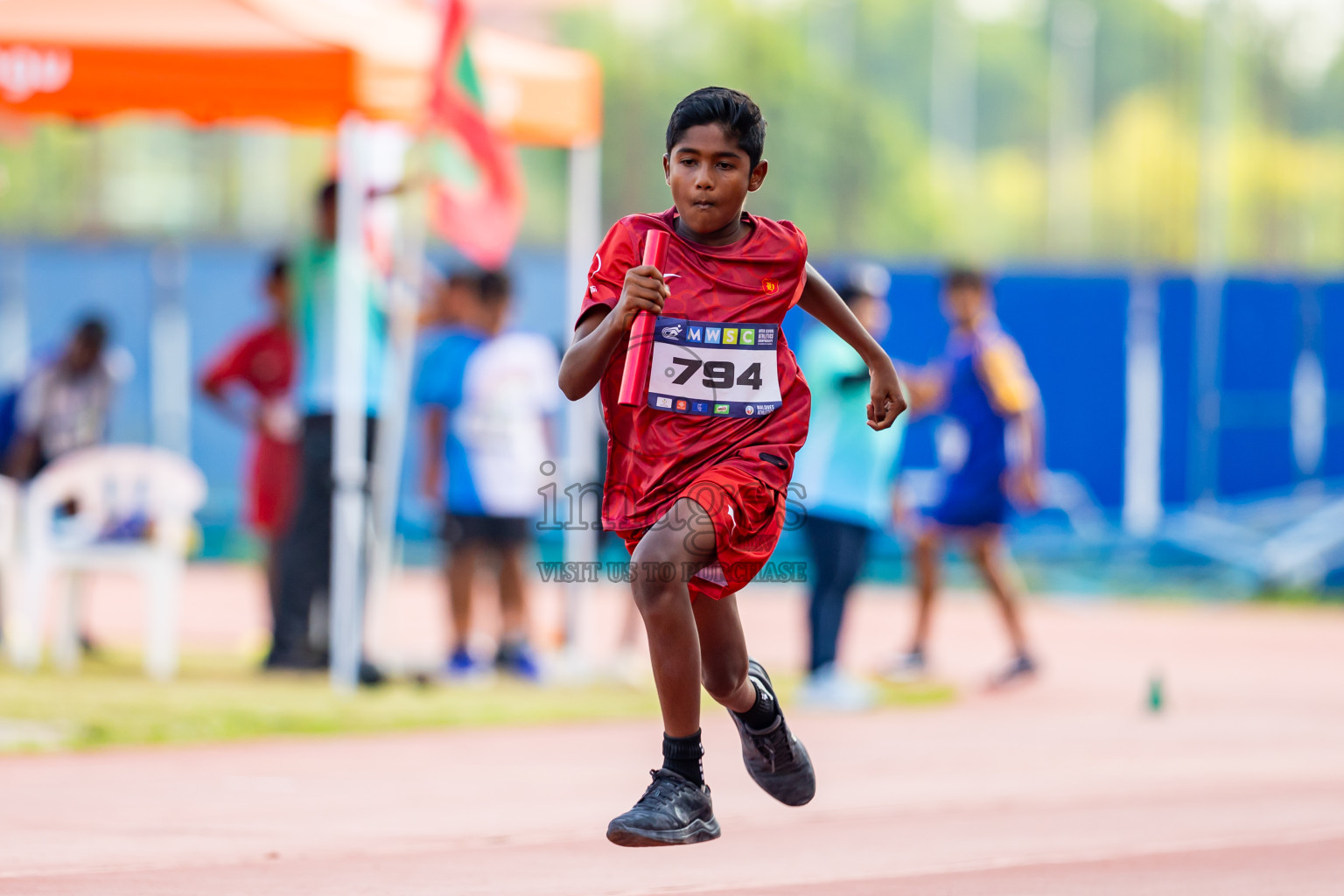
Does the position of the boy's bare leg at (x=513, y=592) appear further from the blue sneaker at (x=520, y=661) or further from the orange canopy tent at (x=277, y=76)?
the orange canopy tent at (x=277, y=76)

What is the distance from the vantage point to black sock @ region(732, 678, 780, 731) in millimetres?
5027

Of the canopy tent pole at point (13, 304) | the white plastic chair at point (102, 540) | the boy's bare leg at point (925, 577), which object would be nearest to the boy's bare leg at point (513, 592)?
the white plastic chair at point (102, 540)

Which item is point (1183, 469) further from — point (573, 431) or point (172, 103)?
point (172, 103)

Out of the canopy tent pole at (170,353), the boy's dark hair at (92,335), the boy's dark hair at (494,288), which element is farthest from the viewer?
the canopy tent pole at (170,353)

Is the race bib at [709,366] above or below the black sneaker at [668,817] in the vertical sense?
above

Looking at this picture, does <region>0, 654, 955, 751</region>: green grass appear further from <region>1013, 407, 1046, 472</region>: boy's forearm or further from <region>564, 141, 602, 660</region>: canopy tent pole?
<region>1013, 407, 1046, 472</region>: boy's forearm

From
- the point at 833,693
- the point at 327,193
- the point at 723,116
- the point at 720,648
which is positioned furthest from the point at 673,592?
the point at 327,193

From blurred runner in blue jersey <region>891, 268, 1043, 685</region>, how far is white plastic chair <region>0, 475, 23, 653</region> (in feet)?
15.3

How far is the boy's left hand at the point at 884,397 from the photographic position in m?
A: 5.00

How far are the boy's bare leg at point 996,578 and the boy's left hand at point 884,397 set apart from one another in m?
5.19

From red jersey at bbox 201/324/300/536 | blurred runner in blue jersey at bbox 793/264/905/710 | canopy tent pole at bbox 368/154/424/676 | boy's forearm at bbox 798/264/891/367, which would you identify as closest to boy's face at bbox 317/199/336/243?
canopy tent pole at bbox 368/154/424/676

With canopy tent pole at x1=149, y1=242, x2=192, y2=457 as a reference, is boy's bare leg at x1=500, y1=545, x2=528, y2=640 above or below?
below

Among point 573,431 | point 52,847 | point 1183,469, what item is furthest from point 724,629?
point 1183,469

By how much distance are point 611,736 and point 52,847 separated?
317cm
